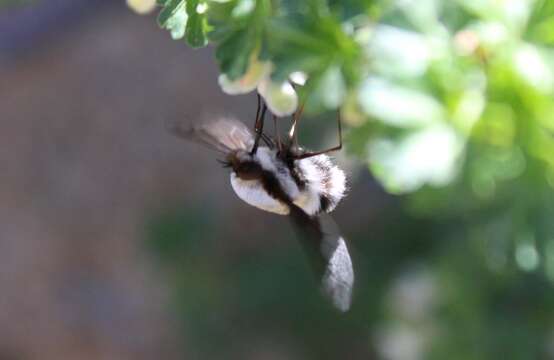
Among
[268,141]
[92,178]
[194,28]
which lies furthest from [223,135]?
[92,178]

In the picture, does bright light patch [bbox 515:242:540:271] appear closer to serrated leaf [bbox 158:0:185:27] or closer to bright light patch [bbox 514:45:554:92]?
bright light patch [bbox 514:45:554:92]

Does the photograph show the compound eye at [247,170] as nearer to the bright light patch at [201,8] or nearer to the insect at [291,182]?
the insect at [291,182]

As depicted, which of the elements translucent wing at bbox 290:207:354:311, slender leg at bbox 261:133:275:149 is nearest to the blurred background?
slender leg at bbox 261:133:275:149

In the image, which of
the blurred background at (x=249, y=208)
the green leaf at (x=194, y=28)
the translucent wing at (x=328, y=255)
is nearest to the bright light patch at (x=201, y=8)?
the green leaf at (x=194, y=28)

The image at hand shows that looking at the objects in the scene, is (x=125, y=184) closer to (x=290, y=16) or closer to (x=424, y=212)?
(x=424, y=212)

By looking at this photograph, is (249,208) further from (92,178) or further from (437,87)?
(437,87)

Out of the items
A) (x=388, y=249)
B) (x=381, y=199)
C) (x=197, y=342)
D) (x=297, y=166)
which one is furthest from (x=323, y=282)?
(x=381, y=199)
